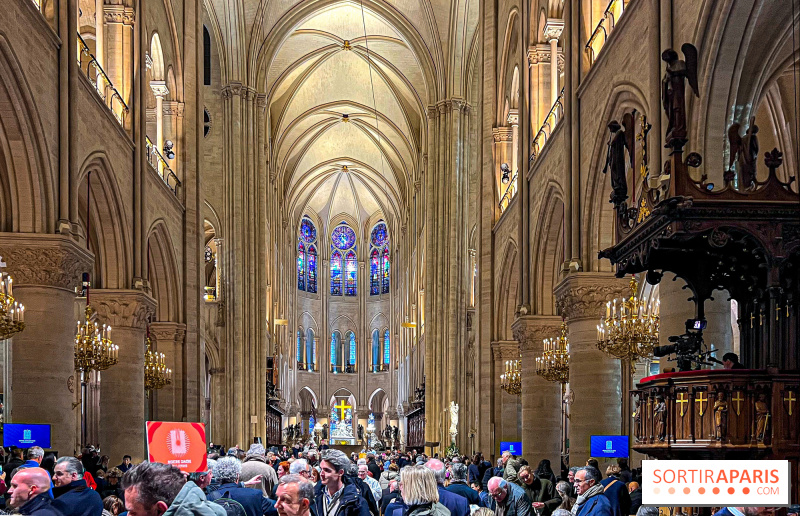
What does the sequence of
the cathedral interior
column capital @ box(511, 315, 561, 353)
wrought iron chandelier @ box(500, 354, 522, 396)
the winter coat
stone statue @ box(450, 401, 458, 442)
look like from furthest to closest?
1. stone statue @ box(450, 401, 458, 442)
2. wrought iron chandelier @ box(500, 354, 522, 396)
3. column capital @ box(511, 315, 561, 353)
4. the cathedral interior
5. the winter coat

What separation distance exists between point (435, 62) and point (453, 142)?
10.6ft

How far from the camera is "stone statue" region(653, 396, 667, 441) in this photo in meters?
7.60

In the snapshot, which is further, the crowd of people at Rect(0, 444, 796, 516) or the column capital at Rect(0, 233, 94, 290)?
the column capital at Rect(0, 233, 94, 290)

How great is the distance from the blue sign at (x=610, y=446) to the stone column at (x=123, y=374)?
8611mm

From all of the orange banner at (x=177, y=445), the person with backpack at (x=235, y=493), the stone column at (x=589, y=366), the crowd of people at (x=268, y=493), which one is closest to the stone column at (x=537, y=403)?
the stone column at (x=589, y=366)

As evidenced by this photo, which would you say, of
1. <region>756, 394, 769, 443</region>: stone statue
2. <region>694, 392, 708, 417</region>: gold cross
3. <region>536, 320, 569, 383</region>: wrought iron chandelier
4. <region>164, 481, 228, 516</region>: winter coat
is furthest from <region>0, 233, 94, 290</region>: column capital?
<region>164, 481, 228, 516</region>: winter coat

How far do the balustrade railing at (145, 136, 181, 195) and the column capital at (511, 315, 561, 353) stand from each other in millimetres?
7951

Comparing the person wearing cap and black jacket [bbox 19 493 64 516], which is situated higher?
black jacket [bbox 19 493 64 516]

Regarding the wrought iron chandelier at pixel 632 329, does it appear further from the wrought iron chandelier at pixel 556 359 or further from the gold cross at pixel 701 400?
the gold cross at pixel 701 400

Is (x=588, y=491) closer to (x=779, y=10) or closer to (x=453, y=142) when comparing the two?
(x=779, y=10)

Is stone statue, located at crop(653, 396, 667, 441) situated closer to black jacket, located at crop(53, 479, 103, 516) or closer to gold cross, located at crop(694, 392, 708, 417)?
gold cross, located at crop(694, 392, 708, 417)

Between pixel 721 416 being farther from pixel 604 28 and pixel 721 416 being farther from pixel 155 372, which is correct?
pixel 155 372

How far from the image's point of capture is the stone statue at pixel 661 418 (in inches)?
299

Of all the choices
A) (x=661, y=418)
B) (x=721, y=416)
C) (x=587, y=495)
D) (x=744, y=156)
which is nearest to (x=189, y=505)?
(x=721, y=416)
